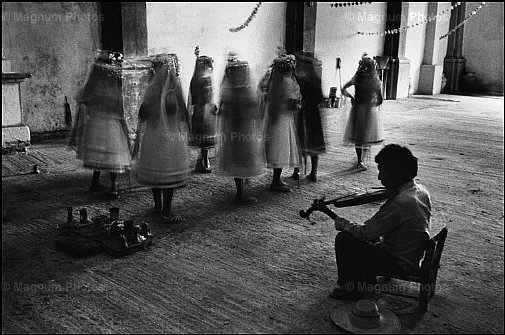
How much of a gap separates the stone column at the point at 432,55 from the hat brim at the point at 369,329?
14579 millimetres

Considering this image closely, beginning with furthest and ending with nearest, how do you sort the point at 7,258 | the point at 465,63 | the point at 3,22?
the point at 465,63
the point at 3,22
the point at 7,258

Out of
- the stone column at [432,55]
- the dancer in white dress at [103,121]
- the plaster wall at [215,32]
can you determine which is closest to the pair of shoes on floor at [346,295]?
the dancer in white dress at [103,121]

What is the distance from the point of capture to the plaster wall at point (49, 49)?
326 inches

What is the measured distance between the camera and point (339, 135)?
9844 millimetres

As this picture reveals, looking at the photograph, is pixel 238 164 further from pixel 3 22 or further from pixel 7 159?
pixel 3 22

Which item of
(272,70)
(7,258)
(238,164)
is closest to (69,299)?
(7,258)

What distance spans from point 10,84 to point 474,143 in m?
7.34

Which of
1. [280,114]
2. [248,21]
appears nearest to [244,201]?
[280,114]

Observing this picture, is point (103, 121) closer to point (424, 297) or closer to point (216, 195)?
point (216, 195)

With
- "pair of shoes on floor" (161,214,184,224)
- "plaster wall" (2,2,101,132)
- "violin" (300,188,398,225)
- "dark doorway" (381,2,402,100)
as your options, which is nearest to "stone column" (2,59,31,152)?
"plaster wall" (2,2,101,132)

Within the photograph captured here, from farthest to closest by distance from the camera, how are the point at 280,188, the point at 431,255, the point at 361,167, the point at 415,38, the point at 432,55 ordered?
the point at 432,55 → the point at 415,38 → the point at 361,167 → the point at 280,188 → the point at 431,255

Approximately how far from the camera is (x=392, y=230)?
3.52 metres

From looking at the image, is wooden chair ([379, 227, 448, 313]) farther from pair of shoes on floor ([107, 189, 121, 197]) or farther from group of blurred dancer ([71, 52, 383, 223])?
pair of shoes on floor ([107, 189, 121, 197])

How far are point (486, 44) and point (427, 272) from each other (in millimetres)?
16369
